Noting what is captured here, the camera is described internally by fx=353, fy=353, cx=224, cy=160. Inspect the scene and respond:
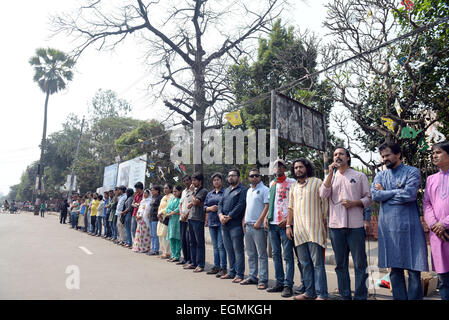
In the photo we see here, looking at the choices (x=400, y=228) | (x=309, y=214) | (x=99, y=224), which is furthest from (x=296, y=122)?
(x=99, y=224)

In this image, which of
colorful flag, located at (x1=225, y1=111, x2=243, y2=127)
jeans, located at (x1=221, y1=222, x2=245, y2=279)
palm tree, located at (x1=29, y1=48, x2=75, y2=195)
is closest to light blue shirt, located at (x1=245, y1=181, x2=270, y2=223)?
jeans, located at (x1=221, y1=222, x2=245, y2=279)

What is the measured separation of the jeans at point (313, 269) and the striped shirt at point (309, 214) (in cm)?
9

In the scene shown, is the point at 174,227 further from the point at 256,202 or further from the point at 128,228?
the point at 128,228

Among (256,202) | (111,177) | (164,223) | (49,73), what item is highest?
(49,73)

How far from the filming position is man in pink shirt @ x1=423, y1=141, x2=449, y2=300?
3557 millimetres

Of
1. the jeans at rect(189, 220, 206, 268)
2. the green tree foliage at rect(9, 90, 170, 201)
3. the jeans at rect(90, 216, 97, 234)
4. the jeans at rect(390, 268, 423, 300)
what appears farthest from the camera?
the green tree foliage at rect(9, 90, 170, 201)

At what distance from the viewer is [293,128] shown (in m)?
8.62

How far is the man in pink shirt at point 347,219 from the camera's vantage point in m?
4.19

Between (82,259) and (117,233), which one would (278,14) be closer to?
(117,233)

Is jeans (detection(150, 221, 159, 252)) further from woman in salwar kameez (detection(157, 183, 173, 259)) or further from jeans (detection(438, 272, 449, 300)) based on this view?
jeans (detection(438, 272, 449, 300))

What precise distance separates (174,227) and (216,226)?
1.85 m

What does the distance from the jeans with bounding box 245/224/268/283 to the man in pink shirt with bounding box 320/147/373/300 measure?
1.35 meters

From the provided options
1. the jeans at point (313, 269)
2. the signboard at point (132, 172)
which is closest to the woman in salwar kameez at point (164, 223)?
the jeans at point (313, 269)

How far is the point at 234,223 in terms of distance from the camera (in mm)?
6008
